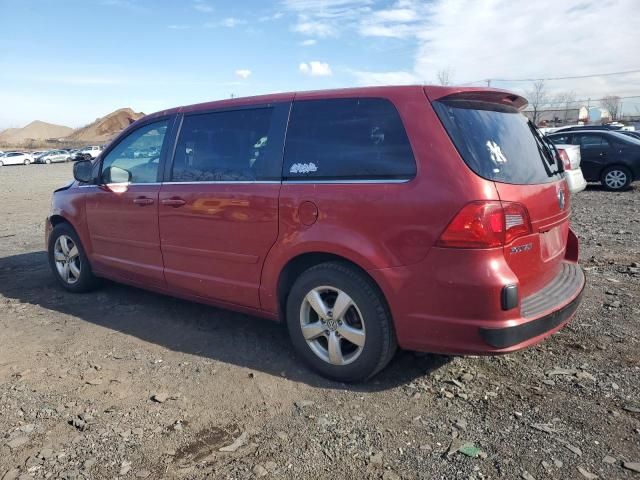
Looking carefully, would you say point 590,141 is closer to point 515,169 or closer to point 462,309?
point 515,169

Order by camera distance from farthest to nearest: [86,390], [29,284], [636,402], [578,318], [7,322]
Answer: [29,284] < [7,322] < [578,318] < [86,390] < [636,402]

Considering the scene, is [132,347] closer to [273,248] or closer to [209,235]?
[209,235]

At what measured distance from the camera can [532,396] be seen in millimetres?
3135

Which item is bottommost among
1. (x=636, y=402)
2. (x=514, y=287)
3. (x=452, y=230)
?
(x=636, y=402)

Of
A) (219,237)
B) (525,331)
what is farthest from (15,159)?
(525,331)

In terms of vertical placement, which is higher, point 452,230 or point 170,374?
point 452,230

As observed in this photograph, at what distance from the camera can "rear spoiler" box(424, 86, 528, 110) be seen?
3107 mm

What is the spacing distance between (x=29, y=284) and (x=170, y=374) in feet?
10.5

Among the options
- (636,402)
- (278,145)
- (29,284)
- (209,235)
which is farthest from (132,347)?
(636,402)

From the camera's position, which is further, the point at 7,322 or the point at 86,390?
the point at 7,322

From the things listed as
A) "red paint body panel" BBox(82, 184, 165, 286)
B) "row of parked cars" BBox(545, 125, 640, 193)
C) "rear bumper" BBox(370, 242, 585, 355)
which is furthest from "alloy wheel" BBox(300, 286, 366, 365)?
"row of parked cars" BBox(545, 125, 640, 193)

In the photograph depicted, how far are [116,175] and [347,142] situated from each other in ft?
8.31

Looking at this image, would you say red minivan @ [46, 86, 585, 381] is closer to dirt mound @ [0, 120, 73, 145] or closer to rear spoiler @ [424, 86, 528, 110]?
rear spoiler @ [424, 86, 528, 110]

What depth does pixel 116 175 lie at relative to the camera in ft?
15.7
